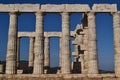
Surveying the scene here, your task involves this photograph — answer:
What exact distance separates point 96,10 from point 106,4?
5.08 ft

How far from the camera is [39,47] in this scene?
1523 inches

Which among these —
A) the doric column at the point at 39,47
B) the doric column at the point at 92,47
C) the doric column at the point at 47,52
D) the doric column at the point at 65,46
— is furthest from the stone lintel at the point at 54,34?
the doric column at the point at 92,47

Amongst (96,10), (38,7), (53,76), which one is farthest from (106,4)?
(53,76)

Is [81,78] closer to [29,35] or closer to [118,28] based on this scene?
[118,28]

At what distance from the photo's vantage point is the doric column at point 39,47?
37950 mm

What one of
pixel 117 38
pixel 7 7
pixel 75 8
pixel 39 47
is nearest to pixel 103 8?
pixel 75 8

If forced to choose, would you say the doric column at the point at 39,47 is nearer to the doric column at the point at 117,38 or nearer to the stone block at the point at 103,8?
the stone block at the point at 103,8

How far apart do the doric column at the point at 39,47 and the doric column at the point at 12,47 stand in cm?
264

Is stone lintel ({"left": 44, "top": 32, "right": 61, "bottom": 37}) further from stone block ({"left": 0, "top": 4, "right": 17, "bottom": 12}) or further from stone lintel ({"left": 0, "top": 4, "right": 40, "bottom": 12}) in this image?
stone block ({"left": 0, "top": 4, "right": 17, "bottom": 12})

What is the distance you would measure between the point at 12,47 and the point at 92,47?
32.8ft

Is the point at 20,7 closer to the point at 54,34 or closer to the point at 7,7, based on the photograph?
the point at 7,7

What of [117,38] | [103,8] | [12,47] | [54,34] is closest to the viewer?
[12,47]

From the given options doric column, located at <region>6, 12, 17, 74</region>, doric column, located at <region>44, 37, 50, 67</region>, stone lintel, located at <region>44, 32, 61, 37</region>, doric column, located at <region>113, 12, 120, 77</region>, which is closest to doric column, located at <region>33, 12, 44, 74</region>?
doric column, located at <region>6, 12, 17, 74</region>

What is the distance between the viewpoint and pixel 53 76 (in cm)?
3656
